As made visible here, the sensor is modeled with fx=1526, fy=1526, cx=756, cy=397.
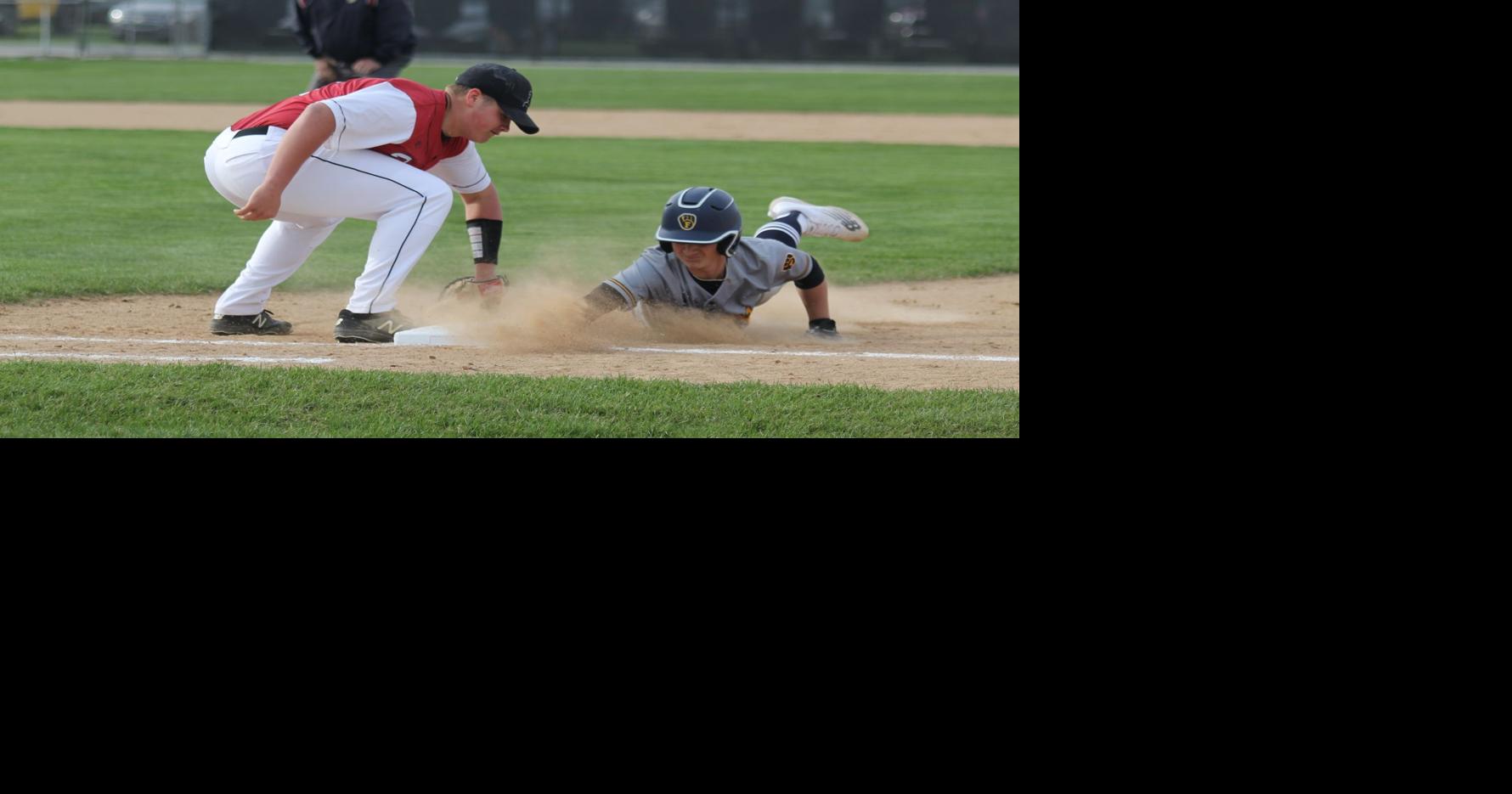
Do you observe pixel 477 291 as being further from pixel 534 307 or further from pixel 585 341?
pixel 585 341

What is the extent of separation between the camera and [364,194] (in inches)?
250

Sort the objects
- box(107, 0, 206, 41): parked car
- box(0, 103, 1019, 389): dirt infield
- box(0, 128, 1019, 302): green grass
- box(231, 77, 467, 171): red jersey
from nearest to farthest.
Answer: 1. box(0, 103, 1019, 389): dirt infield
2. box(231, 77, 467, 171): red jersey
3. box(0, 128, 1019, 302): green grass
4. box(107, 0, 206, 41): parked car

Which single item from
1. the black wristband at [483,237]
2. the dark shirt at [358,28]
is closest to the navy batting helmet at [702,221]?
the black wristband at [483,237]

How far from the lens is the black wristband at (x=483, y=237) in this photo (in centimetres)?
698

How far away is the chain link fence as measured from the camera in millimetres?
36188

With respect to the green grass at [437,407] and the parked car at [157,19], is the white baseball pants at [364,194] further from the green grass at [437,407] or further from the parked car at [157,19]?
the parked car at [157,19]

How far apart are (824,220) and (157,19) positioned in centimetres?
3312

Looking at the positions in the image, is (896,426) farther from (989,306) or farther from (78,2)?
(78,2)

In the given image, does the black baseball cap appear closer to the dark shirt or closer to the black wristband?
the black wristband

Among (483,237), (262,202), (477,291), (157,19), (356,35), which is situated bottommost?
(477,291)

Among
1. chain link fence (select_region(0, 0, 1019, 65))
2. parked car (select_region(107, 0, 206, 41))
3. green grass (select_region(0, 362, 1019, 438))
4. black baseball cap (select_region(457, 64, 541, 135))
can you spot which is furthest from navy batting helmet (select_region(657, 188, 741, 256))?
parked car (select_region(107, 0, 206, 41))

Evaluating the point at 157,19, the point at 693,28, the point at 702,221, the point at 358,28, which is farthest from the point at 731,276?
the point at 157,19

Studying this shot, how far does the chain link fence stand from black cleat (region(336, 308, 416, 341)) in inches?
1213

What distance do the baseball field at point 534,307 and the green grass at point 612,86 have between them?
13.0 ft
